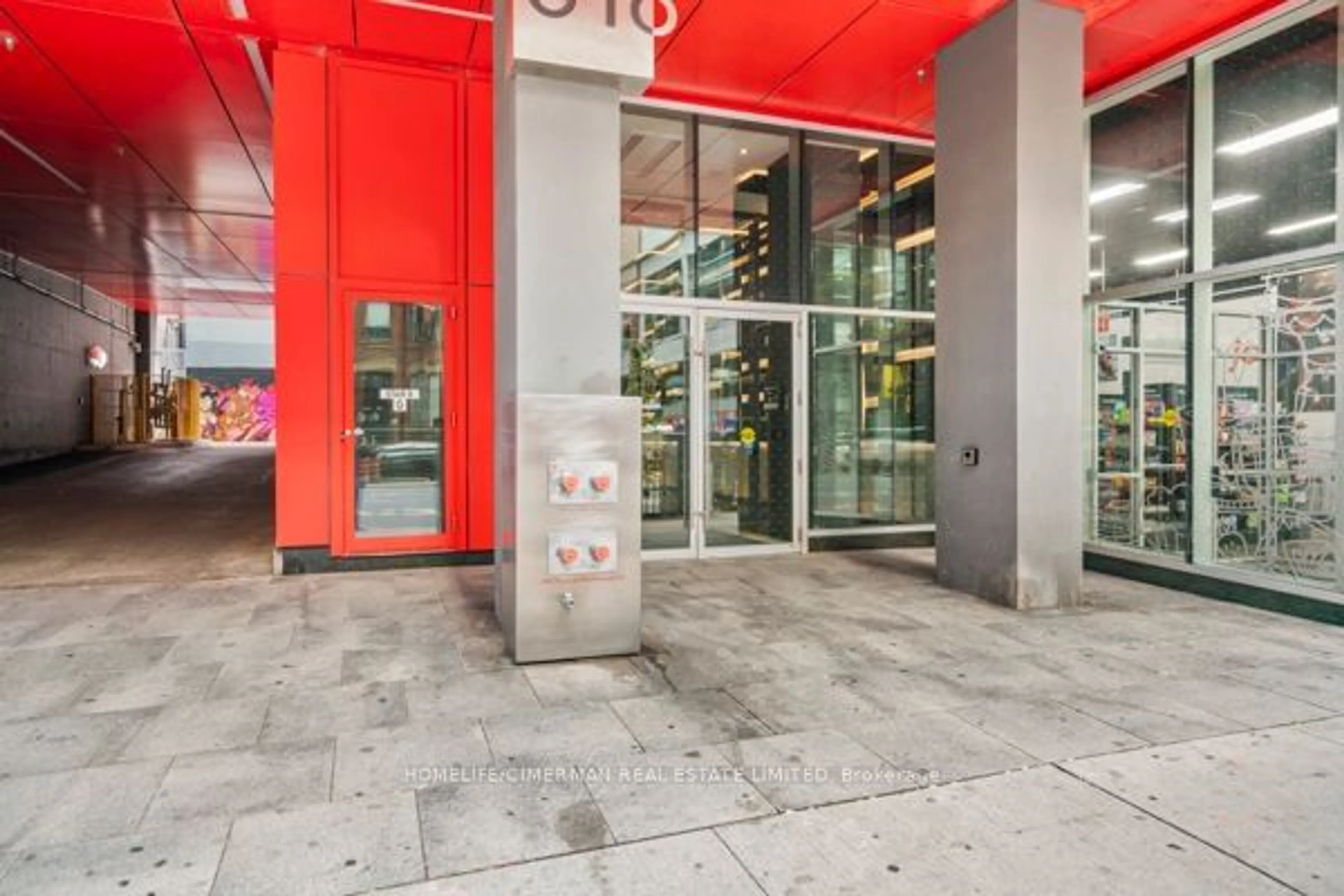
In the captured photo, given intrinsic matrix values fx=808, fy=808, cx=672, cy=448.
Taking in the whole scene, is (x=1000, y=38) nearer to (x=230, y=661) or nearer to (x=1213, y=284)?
(x=1213, y=284)

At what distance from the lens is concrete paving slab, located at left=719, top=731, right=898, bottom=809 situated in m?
2.56

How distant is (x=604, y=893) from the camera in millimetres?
2025

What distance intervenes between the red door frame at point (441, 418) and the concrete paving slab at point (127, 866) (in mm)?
3903

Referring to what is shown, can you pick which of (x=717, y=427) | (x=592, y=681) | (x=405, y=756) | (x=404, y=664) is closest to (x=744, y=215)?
(x=717, y=427)

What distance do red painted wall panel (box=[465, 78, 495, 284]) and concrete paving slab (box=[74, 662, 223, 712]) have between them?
3.60 metres

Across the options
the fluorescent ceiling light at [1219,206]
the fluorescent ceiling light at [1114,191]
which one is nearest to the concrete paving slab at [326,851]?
the fluorescent ceiling light at [1219,206]

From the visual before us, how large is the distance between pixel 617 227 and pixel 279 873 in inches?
124

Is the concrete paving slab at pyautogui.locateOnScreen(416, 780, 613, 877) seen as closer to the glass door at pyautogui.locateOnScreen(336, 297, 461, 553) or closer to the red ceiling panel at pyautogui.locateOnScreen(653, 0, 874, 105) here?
the glass door at pyautogui.locateOnScreen(336, 297, 461, 553)

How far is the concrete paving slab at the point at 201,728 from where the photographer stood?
2889 mm

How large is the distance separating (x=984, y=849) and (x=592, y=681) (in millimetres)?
1886

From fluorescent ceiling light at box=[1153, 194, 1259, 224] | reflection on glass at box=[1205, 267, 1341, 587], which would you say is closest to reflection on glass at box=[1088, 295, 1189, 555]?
reflection on glass at box=[1205, 267, 1341, 587]

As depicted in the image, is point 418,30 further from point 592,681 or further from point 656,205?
point 592,681

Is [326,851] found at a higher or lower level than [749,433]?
lower

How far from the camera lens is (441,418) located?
6.36 meters
